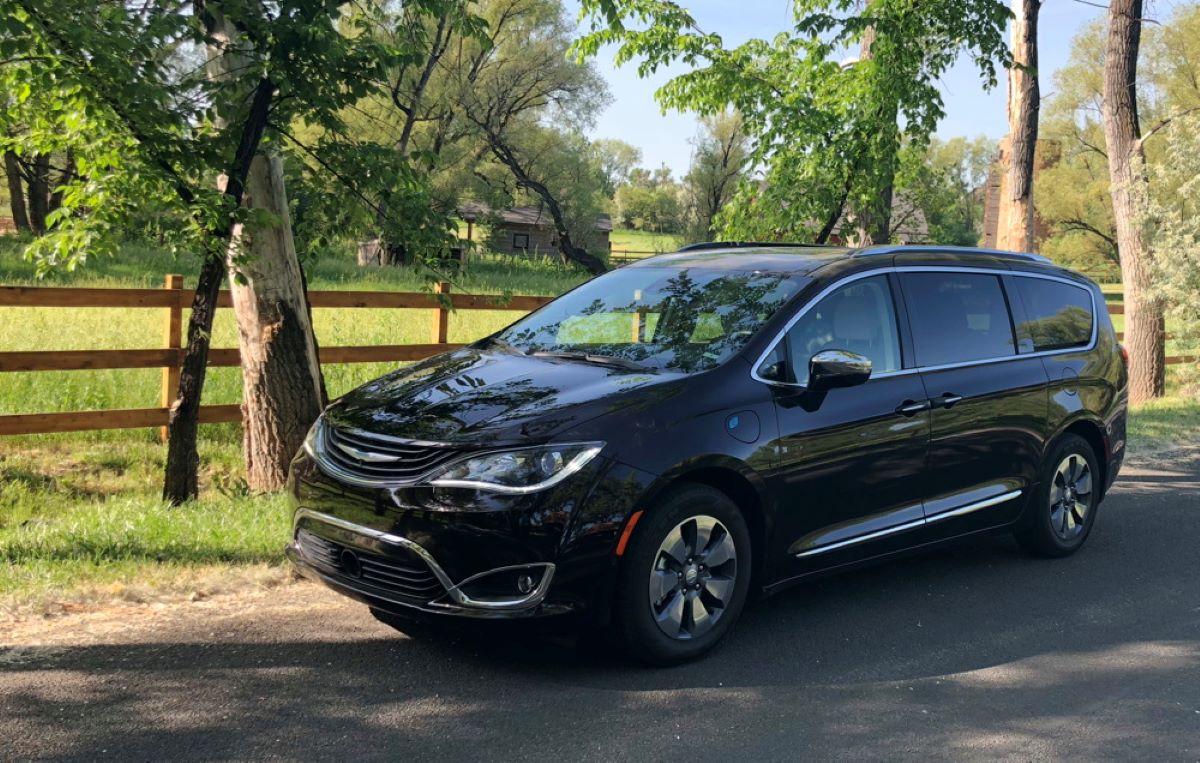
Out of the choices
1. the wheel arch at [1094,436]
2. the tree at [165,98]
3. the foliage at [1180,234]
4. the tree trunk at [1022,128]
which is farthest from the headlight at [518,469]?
the foliage at [1180,234]

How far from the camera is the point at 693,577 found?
4621 mm

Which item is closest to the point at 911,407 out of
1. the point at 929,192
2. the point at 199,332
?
the point at 199,332

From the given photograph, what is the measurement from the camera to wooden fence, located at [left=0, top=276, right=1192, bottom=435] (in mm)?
8516

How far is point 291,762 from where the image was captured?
3625 mm

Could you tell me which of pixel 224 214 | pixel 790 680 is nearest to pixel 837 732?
pixel 790 680

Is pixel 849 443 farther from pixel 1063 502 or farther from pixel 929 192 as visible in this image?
pixel 929 192

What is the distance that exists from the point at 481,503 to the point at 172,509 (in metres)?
3.94

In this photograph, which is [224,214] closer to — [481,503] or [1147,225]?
[481,503]

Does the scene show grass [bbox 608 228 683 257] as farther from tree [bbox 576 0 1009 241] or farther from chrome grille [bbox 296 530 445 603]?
chrome grille [bbox 296 530 445 603]

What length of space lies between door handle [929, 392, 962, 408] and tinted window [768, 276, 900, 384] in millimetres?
287

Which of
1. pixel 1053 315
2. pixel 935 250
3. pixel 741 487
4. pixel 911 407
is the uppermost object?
pixel 935 250

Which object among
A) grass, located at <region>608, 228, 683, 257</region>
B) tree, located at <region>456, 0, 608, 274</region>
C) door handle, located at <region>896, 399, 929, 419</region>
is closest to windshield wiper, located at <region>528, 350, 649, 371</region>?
door handle, located at <region>896, 399, 929, 419</region>

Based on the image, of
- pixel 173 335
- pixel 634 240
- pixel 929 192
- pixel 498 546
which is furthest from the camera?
pixel 634 240

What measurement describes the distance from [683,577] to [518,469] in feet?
2.99
